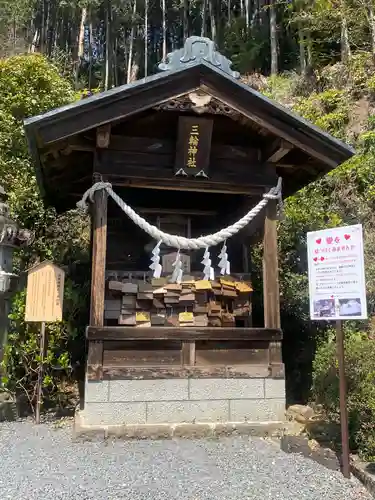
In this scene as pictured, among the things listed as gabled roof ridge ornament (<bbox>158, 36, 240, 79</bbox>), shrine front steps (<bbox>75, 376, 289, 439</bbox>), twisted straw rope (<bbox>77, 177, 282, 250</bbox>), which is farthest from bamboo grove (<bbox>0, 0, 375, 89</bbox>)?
shrine front steps (<bbox>75, 376, 289, 439</bbox>)

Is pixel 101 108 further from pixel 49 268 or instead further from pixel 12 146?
pixel 12 146

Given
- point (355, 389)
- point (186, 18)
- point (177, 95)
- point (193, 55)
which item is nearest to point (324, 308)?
point (355, 389)

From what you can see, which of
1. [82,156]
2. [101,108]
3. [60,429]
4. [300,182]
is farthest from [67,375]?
[300,182]

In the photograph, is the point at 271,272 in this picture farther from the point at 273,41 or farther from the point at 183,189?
the point at 273,41

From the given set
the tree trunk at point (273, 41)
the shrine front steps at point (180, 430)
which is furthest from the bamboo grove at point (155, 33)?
the shrine front steps at point (180, 430)

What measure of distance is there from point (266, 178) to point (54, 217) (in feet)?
16.7

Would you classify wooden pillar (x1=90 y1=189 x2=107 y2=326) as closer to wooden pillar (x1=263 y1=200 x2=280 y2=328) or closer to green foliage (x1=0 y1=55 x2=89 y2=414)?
green foliage (x1=0 y1=55 x2=89 y2=414)

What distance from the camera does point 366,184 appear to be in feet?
39.2

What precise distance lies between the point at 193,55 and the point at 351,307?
12.3 ft

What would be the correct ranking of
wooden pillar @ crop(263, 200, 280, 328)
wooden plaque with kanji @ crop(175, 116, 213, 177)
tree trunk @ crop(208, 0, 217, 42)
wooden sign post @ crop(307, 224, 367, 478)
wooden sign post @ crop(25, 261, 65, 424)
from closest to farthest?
wooden sign post @ crop(307, 224, 367, 478), wooden plaque with kanji @ crop(175, 116, 213, 177), wooden pillar @ crop(263, 200, 280, 328), wooden sign post @ crop(25, 261, 65, 424), tree trunk @ crop(208, 0, 217, 42)

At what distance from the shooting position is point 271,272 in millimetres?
6340

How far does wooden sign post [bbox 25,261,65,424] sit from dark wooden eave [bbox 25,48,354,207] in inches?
61.2

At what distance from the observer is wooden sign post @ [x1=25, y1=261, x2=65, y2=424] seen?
6297 mm

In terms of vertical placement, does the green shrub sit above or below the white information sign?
below
